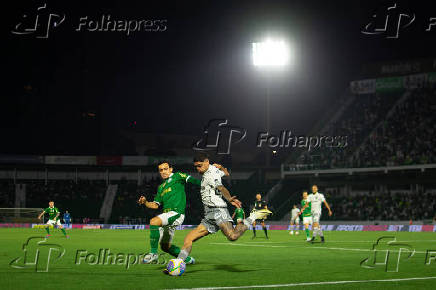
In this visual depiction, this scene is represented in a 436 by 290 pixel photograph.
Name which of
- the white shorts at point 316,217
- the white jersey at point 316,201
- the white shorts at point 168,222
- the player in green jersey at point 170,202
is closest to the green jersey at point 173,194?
the player in green jersey at point 170,202

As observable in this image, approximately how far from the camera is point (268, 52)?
187 feet

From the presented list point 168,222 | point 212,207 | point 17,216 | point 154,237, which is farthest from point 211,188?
point 17,216

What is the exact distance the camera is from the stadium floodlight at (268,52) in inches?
2239

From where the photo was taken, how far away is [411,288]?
10.3m

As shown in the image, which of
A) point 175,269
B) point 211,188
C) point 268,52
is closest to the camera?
point 175,269

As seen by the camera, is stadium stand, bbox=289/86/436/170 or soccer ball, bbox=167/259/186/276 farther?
stadium stand, bbox=289/86/436/170

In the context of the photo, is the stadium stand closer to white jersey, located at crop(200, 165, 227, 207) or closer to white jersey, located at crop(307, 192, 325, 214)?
white jersey, located at crop(307, 192, 325, 214)

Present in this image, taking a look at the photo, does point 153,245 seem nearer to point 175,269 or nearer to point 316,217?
point 175,269

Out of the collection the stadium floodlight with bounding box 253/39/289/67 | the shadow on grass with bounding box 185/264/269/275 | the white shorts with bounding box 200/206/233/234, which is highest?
the stadium floodlight with bounding box 253/39/289/67

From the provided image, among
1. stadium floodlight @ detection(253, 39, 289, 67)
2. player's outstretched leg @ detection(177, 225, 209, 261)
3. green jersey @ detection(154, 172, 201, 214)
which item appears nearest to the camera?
player's outstretched leg @ detection(177, 225, 209, 261)

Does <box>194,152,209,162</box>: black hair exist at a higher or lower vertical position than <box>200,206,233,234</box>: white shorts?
higher

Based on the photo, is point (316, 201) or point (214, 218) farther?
point (316, 201)

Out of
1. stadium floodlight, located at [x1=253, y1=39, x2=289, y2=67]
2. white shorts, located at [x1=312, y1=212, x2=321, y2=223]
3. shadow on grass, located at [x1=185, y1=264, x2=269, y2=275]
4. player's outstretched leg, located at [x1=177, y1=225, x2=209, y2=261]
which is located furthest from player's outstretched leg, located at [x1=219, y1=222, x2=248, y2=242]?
stadium floodlight, located at [x1=253, y1=39, x2=289, y2=67]

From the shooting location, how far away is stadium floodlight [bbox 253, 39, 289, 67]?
187 ft
